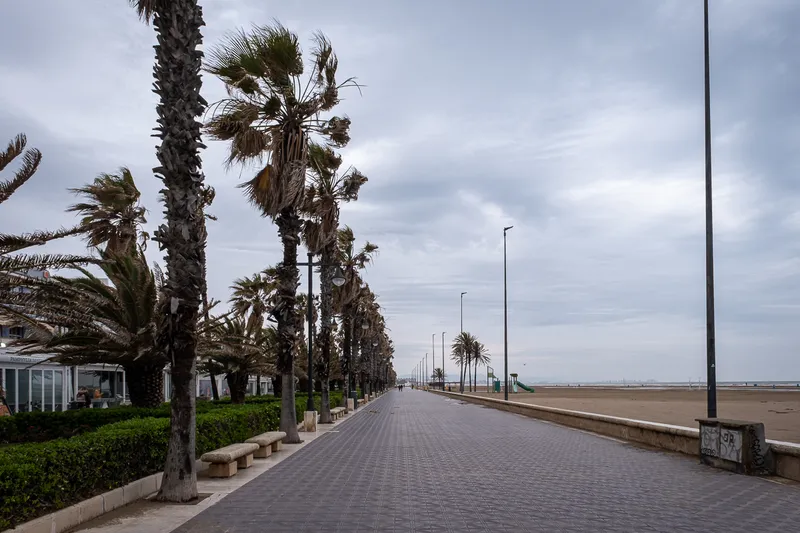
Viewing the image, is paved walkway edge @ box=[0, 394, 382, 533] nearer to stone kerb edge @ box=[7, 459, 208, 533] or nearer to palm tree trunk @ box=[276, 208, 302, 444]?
stone kerb edge @ box=[7, 459, 208, 533]

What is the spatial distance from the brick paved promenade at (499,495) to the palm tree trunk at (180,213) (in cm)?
132

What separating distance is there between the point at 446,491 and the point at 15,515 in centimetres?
610

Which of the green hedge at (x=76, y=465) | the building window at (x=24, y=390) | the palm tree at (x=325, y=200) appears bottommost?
the building window at (x=24, y=390)

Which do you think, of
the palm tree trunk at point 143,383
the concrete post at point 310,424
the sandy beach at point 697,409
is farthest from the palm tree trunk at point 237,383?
the sandy beach at point 697,409

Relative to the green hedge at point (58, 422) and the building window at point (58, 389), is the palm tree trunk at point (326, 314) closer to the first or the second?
the building window at point (58, 389)

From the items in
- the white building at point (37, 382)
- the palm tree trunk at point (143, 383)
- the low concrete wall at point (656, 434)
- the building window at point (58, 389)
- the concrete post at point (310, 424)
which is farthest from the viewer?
the building window at point (58, 389)

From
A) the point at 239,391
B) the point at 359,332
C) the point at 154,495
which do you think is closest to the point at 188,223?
the point at 154,495

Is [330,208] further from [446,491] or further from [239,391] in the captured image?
[446,491]

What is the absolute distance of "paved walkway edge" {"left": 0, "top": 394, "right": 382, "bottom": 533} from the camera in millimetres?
7236

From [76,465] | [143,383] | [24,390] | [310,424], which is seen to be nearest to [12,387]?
[24,390]

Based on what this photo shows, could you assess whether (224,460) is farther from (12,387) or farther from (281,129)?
(12,387)

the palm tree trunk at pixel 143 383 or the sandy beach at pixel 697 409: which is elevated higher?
the palm tree trunk at pixel 143 383

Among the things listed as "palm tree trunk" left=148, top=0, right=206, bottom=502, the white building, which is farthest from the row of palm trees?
the white building

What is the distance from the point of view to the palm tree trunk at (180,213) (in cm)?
1012
